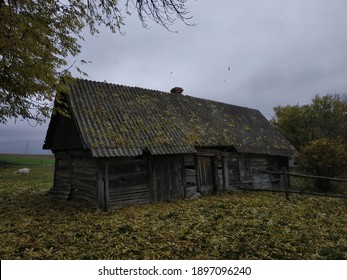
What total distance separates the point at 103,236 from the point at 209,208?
14.4 feet

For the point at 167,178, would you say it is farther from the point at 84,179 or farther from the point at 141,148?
the point at 84,179

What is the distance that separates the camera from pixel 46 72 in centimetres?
734

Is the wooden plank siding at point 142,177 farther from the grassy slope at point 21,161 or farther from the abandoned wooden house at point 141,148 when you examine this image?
the grassy slope at point 21,161

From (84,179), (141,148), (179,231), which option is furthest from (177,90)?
(179,231)

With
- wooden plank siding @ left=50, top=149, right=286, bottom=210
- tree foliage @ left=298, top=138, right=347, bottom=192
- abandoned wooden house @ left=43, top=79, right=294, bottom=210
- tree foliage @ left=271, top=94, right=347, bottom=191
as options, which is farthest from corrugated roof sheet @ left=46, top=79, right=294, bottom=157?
tree foliage @ left=271, top=94, right=347, bottom=191

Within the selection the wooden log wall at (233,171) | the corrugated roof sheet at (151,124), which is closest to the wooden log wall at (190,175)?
the corrugated roof sheet at (151,124)

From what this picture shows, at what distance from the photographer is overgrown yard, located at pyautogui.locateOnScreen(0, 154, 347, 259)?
542cm

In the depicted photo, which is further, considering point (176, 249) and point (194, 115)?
point (194, 115)

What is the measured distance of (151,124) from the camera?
484 inches

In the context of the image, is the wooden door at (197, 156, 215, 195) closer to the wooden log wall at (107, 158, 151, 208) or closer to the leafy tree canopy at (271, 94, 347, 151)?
the wooden log wall at (107, 158, 151, 208)

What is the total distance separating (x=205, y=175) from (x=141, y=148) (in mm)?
4203
